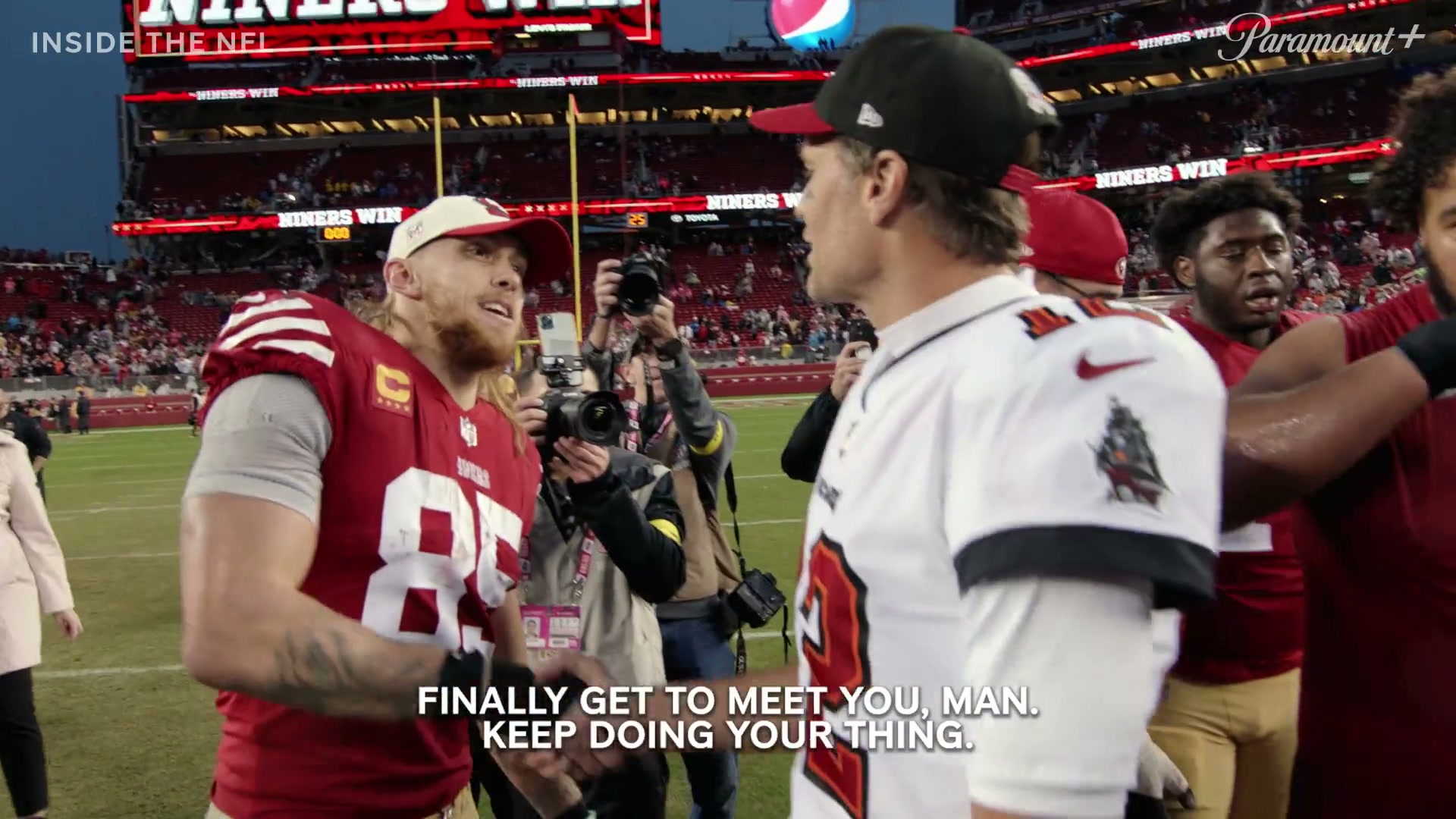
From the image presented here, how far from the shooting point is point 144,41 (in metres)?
35.8

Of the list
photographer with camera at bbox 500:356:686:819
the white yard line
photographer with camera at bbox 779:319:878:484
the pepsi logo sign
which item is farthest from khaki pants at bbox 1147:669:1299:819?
the pepsi logo sign

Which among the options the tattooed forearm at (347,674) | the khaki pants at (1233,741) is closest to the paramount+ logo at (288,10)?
the khaki pants at (1233,741)

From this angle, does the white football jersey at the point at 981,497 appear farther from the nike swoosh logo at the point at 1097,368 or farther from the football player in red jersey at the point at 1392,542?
the football player in red jersey at the point at 1392,542

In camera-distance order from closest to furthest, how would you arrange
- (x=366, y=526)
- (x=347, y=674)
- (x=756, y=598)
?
(x=347, y=674)
(x=366, y=526)
(x=756, y=598)

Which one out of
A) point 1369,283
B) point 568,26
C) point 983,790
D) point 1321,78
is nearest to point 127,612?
point 983,790

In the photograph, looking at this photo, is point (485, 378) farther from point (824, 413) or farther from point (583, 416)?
point (824, 413)

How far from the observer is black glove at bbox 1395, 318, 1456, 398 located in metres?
1.36

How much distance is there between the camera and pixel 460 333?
2.22m

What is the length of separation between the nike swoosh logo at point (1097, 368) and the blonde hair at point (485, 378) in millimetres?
1663

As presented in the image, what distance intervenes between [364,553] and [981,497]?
1286 mm

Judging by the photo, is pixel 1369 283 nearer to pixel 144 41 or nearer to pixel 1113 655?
pixel 1113 655

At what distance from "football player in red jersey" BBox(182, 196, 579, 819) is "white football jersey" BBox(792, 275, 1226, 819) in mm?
688

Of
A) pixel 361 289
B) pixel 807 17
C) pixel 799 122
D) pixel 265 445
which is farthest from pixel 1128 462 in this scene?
pixel 361 289

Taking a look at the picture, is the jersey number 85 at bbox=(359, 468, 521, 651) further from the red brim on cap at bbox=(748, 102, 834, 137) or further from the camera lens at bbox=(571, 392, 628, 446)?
the red brim on cap at bbox=(748, 102, 834, 137)
